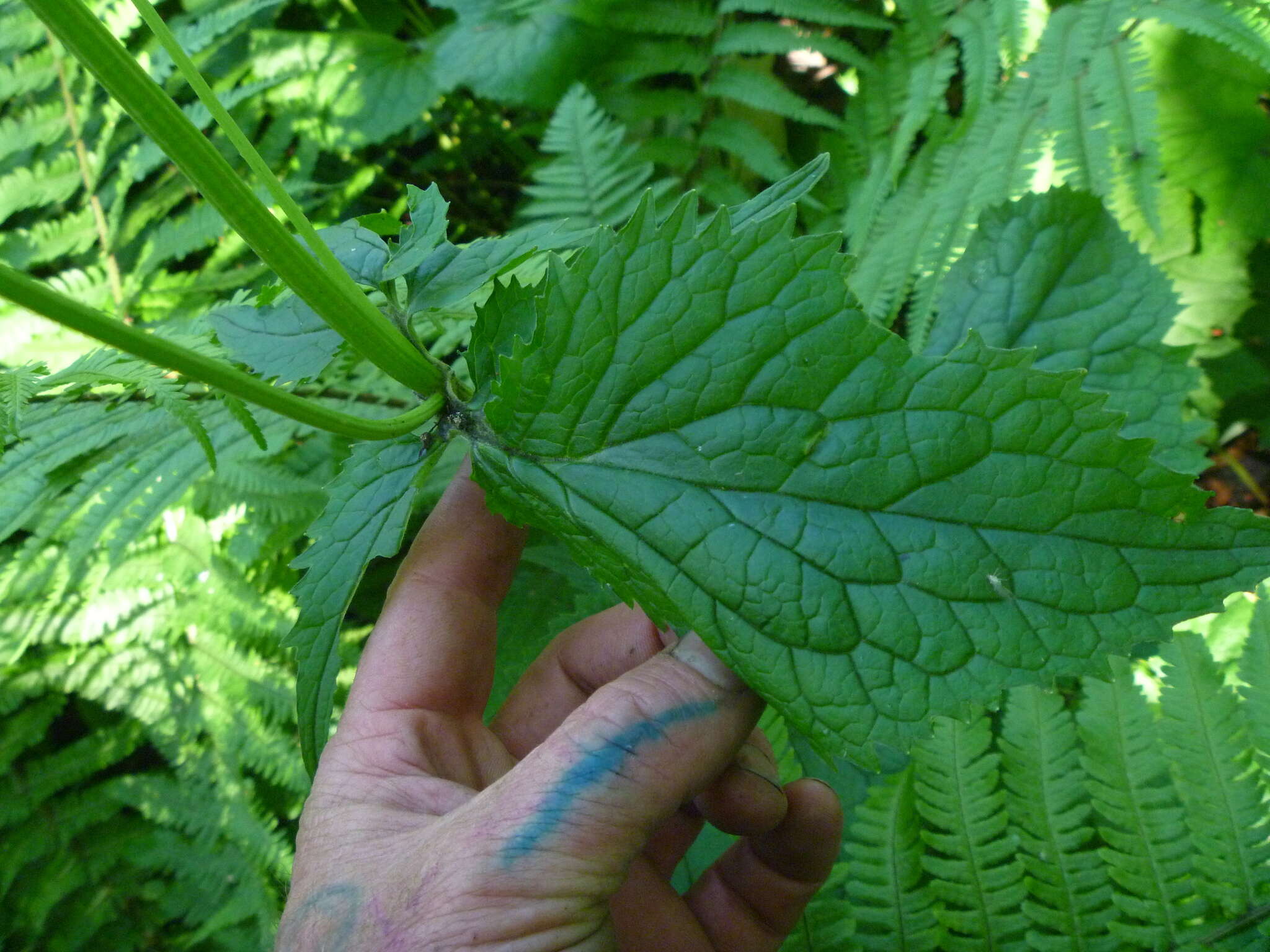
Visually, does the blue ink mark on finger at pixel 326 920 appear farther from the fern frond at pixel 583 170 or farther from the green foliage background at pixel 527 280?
the fern frond at pixel 583 170

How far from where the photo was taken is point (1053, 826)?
51.0 inches

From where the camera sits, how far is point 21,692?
2004mm

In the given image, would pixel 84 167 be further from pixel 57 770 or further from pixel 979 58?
pixel 979 58

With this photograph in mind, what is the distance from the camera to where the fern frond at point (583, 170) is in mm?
1743

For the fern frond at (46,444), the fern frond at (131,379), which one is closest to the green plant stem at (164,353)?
the fern frond at (131,379)

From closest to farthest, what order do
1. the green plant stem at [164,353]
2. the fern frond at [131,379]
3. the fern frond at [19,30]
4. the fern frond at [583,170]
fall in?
the green plant stem at [164,353], the fern frond at [131,379], the fern frond at [583,170], the fern frond at [19,30]

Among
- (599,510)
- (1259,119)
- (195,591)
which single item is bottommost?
(1259,119)

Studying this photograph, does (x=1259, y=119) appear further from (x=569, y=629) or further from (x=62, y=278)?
(x=62, y=278)

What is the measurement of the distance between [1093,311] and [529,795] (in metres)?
1.03

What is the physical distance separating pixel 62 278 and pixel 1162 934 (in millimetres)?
2360

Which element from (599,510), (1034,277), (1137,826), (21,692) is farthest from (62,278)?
(1137,826)

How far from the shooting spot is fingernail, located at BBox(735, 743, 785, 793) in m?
1.02

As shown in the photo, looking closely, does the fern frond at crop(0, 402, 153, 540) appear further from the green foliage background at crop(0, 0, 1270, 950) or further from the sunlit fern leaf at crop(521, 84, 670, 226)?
the sunlit fern leaf at crop(521, 84, 670, 226)

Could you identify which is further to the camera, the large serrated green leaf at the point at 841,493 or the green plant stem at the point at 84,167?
the green plant stem at the point at 84,167
